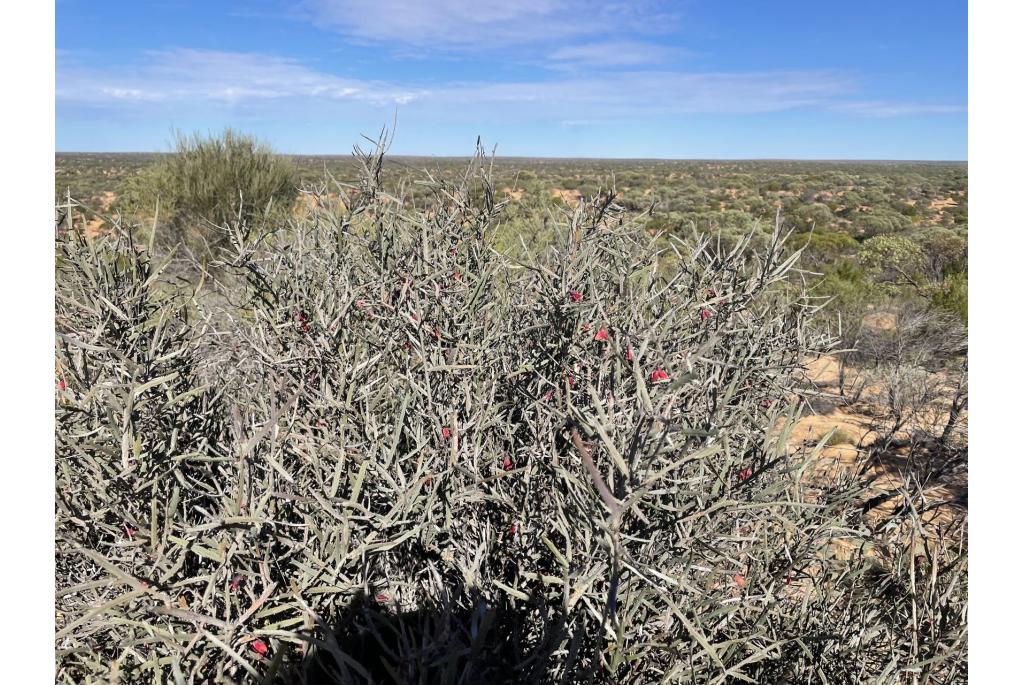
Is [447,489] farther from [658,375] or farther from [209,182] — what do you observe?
[209,182]

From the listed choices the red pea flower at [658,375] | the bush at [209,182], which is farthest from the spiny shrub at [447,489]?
the bush at [209,182]

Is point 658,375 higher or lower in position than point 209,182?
lower

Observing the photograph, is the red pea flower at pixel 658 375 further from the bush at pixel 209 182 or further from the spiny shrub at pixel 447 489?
the bush at pixel 209 182

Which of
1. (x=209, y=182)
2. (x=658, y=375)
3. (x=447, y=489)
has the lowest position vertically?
(x=447, y=489)

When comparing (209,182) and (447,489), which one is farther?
(209,182)

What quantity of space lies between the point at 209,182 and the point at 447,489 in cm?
1628

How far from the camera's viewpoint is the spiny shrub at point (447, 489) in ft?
4.68

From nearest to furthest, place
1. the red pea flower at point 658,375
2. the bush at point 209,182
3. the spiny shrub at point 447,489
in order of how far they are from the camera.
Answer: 1. the spiny shrub at point 447,489
2. the red pea flower at point 658,375
3. the bush at point 209,182

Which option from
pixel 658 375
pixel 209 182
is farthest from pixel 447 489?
pixel 209 182

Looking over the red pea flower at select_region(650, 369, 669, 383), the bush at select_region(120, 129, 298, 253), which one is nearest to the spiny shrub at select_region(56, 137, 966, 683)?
the red pea flower at select_region(650, 369, 669, 383)

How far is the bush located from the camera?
596 inches

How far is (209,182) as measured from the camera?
15.8m

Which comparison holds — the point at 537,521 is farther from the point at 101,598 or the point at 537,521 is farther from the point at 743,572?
the point at 101,598

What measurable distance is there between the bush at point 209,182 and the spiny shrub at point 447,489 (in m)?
14.2
